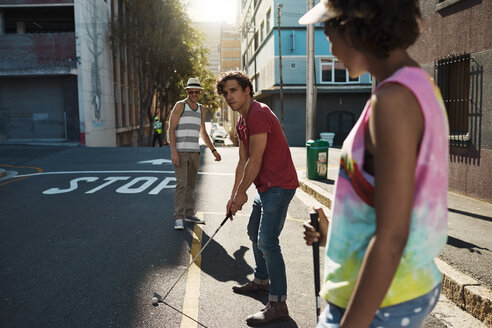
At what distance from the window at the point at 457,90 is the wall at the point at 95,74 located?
22361mm

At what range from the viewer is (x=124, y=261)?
5250 millimetres

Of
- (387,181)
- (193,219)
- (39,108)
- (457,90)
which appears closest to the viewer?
(387,181)

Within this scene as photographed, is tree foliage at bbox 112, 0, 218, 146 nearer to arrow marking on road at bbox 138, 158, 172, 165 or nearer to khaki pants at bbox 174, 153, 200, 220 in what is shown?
arrow marking on road at bbox 138, 158, 172, 165

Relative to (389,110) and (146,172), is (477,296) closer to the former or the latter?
(389,110)

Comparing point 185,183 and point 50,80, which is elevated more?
point 50,80

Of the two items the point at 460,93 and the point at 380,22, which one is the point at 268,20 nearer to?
the point at 460,93

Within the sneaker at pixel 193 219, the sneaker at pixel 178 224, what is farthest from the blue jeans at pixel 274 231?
the sneaker at pixel 193 219

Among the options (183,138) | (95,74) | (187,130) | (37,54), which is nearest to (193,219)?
(183,138)

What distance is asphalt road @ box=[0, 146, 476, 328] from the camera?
3912mm

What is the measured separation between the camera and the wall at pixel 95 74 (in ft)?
90.0

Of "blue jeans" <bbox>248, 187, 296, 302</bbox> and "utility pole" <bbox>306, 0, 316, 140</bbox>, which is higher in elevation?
"utility pole" <bbox>306, 0, 316, 140</bbox>

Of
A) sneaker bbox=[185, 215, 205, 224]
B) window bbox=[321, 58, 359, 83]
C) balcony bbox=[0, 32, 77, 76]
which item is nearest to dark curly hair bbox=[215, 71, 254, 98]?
sneaker bbox=[185, 215, 205, 224]

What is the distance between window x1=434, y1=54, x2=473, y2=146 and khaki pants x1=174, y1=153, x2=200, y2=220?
5.16m

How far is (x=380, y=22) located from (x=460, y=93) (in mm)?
8825
